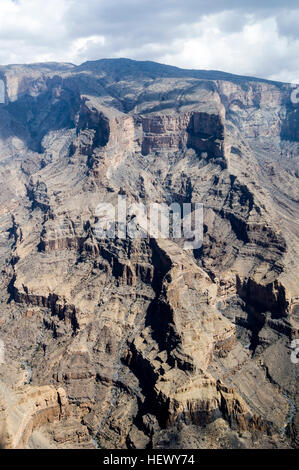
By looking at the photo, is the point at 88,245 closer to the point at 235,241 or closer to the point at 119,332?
the point at 119,332

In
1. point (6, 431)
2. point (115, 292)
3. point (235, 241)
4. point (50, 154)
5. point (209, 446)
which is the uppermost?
point (50, 154)

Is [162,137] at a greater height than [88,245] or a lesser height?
greater

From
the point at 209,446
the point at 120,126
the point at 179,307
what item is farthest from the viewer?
the point at 120,126

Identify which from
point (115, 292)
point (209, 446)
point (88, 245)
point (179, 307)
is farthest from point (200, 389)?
point (88, 245)

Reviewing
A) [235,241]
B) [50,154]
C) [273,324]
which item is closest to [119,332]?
[273,324]

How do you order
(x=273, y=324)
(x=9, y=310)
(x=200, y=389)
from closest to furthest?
(x=200, y=389) → (x=273, y=324) → (x=9, y=310)

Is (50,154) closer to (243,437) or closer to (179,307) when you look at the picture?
(179,307)

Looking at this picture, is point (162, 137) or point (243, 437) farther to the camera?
point (162, 137)
